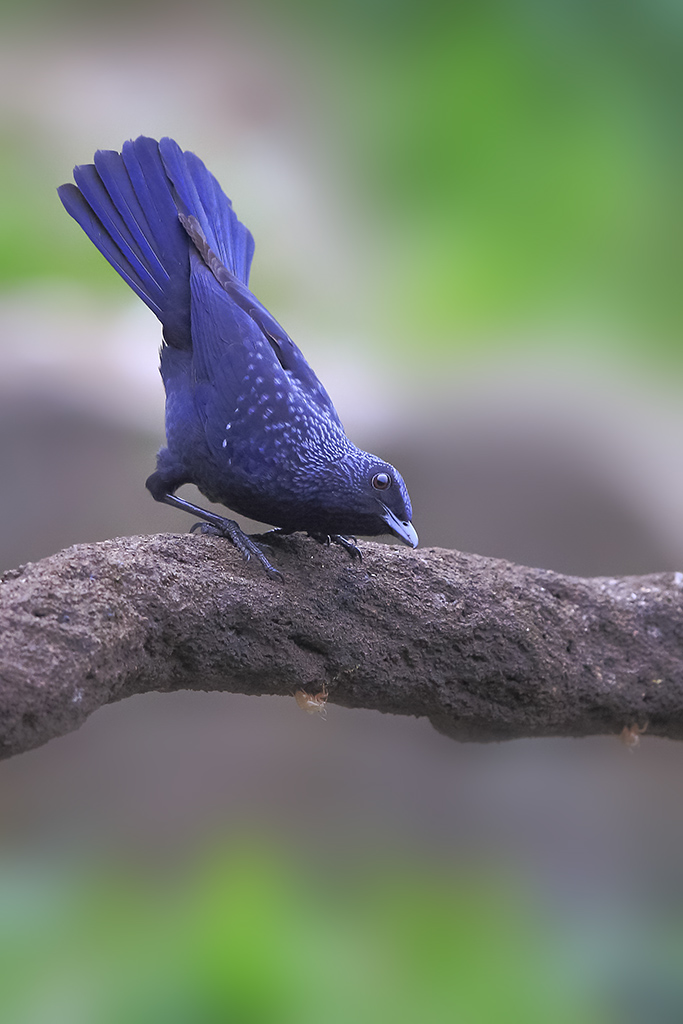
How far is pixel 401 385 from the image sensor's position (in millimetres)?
3197

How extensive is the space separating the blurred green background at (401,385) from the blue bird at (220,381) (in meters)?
1.18

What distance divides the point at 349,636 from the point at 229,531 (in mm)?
324

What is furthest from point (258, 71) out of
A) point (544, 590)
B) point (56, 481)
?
point (544, 590)

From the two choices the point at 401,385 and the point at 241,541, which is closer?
the point at 241,541

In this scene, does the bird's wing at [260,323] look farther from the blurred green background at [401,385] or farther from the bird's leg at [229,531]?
the blurred green background at [401,385]

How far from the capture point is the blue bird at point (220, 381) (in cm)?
171

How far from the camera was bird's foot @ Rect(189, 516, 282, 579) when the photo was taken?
5.69ft

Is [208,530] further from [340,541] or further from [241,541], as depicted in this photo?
[340,541]

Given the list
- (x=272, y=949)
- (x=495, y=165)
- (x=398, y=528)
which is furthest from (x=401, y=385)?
(x=272, y=949)

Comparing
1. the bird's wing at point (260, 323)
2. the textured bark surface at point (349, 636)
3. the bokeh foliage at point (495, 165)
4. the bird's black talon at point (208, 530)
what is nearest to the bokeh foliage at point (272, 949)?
the textured bark surface at point (349, 636)

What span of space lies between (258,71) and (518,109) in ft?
2.95

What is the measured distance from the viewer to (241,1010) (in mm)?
2266

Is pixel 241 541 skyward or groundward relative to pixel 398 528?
groundward

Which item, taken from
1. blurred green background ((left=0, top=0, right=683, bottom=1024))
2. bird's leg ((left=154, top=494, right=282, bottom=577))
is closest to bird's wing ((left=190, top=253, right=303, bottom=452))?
bird's leg ((left=154, top=494, right=282, bottom=577))
